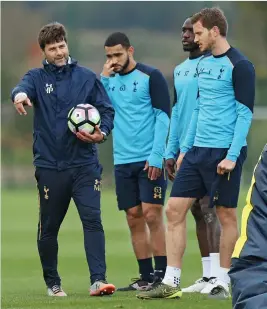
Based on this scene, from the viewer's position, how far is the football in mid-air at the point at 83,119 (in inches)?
354

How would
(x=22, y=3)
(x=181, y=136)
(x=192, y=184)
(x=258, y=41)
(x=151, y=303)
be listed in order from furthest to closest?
(x=22, y=3), (x=258, y=41), (x=181, y=136), (x=192, y=184), (x=151, y=303)

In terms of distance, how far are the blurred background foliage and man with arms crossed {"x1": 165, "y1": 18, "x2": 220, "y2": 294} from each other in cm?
2279

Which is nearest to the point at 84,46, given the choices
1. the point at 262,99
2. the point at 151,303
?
the point at 262,99

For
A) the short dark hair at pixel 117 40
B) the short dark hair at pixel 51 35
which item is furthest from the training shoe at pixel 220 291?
the short dark hair at pixel 117 40

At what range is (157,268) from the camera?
10.0 metres

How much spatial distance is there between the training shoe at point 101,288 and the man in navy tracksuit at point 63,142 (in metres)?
0.07

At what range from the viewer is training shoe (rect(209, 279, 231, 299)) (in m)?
8.71

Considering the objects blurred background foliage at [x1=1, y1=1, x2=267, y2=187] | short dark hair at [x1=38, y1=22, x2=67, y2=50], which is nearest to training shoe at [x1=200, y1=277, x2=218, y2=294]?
short dark hair at [x1=38, y1=22, x2=67, y2=50]

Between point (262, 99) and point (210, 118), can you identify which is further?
point (262, 99)

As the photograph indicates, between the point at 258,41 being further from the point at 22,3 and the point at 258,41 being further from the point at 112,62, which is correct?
the point at 112,62

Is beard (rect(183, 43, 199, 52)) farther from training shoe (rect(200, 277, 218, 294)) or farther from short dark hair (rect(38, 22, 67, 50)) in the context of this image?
training shoe (rect(200, 277, 218, 294))

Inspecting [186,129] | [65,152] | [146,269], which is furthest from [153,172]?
[65,152]

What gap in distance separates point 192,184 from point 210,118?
1.80 ft

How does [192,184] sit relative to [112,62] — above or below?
below
